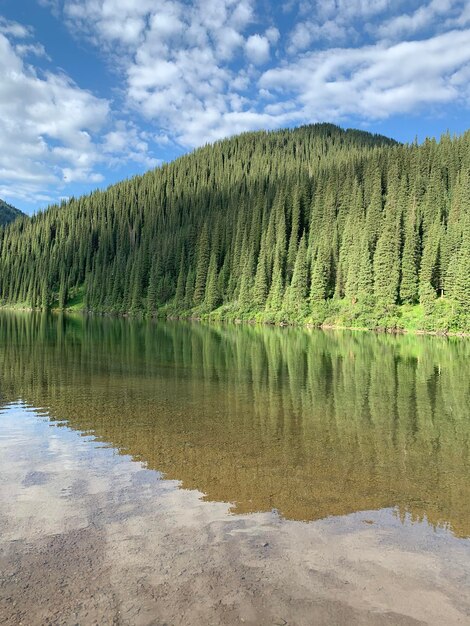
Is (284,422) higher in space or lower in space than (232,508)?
higher

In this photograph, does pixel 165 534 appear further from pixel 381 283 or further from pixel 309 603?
pixel 381 283

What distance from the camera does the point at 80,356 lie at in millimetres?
32688

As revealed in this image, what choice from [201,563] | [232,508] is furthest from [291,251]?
[201,563]

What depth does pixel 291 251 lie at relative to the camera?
4173 inches

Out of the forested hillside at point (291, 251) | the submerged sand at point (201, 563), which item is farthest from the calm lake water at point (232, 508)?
the forested hillside at point (291, 251)

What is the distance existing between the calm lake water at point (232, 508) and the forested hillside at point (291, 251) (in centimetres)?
5931

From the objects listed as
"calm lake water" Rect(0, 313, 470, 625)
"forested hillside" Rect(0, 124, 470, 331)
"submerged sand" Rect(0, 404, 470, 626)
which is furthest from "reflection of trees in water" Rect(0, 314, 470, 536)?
"forested hillside" Rect(0, 124, 470, 331)

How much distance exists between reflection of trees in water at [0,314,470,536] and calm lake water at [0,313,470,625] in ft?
0.25

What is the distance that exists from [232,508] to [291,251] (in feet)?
327

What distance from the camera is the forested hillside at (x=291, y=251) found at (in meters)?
80.0

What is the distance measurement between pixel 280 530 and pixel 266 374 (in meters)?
18.6

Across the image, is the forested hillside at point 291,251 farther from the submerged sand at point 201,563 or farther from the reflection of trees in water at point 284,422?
the submerged sand at point 201,563

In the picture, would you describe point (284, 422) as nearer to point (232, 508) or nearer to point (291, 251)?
point (232, 508)

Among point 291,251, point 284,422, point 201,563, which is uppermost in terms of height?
point 291,251
